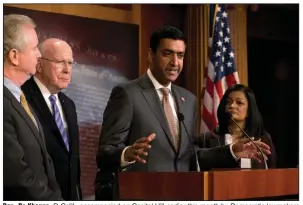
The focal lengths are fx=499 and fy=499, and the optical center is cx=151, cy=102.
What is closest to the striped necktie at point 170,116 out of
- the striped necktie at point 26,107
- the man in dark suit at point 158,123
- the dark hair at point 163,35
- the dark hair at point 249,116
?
the man in dark suit at point 158,123

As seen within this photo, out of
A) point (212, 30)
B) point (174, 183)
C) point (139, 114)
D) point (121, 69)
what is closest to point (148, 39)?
point (121, 69)

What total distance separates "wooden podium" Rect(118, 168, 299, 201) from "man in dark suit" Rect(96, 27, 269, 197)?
19cm

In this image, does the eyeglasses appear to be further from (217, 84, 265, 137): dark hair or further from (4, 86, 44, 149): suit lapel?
(217, 84, 265, 137): dark hair

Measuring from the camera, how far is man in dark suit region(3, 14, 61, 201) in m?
1.80

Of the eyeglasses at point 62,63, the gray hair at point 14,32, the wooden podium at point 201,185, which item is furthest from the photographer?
the eyeglasses at point 62,63

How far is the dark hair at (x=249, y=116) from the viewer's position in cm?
222

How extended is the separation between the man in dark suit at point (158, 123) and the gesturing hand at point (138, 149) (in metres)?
0.07

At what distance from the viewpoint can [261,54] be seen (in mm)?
2789

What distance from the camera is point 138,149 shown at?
172 cm

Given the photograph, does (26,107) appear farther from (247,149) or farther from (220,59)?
(220,59)

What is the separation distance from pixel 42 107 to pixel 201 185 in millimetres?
739

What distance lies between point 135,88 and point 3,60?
53 centimetres

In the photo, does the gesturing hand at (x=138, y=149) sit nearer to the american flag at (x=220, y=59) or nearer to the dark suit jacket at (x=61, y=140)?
the dark suit jacket at (x=61, y=140)

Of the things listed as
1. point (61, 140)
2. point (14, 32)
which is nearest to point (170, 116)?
point (61, 140)
